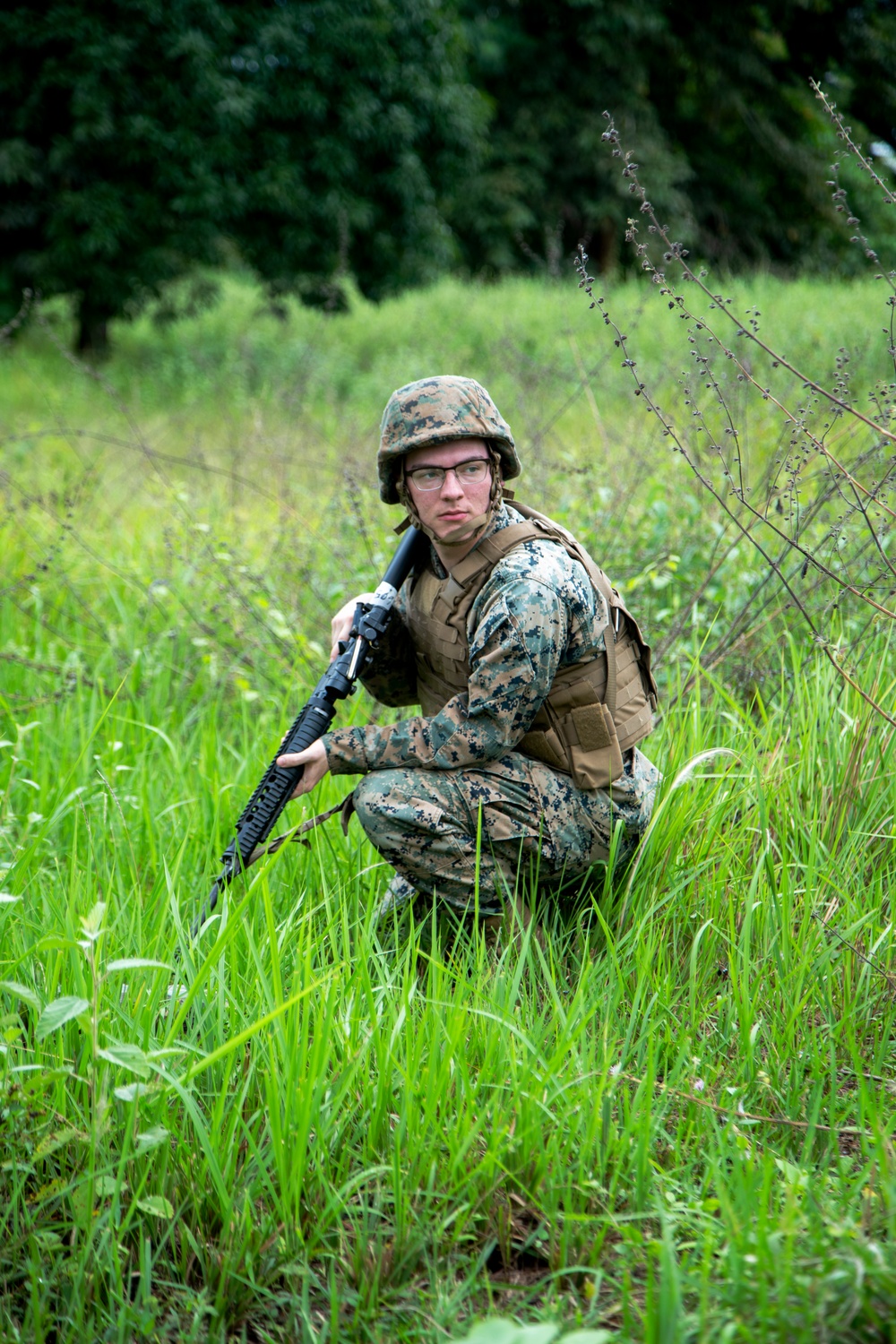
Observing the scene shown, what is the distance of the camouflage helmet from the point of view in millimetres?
2514

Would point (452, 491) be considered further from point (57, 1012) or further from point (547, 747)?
point (57, 1012)

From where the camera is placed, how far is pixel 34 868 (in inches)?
118

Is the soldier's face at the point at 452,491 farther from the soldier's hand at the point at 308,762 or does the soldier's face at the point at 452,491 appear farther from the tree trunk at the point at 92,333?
the tree trunk at the point at 92,333

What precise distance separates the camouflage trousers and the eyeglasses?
70 cm

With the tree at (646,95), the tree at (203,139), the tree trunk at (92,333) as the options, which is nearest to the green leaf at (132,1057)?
the tree at (203,139)

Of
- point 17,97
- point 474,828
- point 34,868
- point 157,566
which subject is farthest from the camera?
point 17,97

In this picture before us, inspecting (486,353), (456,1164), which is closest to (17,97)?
(486,353)

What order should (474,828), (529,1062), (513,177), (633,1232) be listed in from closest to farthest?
(633,1232) < (529,1062) < (474,828) < (513,177)

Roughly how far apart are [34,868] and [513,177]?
70.5 feet

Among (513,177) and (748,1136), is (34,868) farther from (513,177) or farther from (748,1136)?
(513,177)

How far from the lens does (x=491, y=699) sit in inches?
98.1

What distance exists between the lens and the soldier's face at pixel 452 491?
2.56 metres

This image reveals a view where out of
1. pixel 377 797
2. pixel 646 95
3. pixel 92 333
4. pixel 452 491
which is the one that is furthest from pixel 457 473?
pixel 646 95

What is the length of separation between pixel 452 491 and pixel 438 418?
0.58 feet
